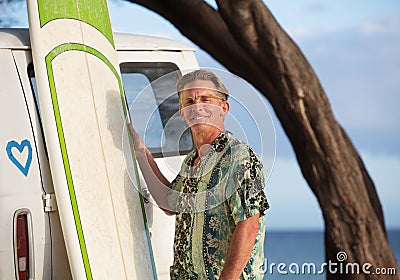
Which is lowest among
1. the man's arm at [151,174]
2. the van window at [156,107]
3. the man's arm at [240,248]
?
the man's arm at [240,248]

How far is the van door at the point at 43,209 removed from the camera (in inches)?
219

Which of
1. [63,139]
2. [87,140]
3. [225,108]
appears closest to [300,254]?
[87,140]

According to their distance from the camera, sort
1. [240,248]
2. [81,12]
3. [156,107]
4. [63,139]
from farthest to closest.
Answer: [156,107] → [81,12] → [63,139] → [240,248]

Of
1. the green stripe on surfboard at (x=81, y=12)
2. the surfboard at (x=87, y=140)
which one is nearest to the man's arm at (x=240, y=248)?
the surfboard at (x=87, y=140)

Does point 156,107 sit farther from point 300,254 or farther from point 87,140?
point 300,254

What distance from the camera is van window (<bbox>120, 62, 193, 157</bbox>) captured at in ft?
20.4

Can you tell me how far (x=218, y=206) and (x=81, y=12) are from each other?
1.43 m

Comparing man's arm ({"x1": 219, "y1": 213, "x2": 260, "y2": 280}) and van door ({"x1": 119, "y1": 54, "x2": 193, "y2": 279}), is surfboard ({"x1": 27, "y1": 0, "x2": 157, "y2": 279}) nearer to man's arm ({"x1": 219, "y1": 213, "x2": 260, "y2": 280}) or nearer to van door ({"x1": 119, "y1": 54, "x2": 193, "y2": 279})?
van door ({"x1": 119, "y1": 54, "x2": 193, "y2": 279})

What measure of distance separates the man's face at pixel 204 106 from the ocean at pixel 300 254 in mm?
742

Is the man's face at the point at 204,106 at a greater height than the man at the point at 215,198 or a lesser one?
greater

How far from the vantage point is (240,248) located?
5148 millimetres

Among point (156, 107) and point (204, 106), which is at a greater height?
point (156, 107)

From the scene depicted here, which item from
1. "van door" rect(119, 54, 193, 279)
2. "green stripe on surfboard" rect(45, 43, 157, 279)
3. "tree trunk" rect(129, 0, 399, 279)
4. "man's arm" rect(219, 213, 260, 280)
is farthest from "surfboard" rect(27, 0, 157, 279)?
"tree trunk" rect(129, 0, 399, 279)

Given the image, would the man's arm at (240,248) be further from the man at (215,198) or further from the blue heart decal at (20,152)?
the blue heart decal at (20,152)
